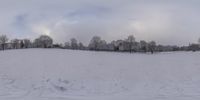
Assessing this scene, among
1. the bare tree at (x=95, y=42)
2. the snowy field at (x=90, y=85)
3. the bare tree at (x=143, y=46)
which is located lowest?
the snowy field at (x=90, y=85)

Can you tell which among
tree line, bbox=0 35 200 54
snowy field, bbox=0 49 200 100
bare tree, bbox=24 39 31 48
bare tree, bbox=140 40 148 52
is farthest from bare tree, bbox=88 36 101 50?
snowy field, bbox=0 49 200 100

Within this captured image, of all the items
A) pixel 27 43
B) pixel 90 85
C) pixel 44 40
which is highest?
pixel 44 40

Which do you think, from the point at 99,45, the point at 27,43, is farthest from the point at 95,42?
the point at 27,43

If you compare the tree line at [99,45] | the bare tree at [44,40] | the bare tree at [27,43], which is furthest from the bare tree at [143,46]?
the bare tree at [27,43]

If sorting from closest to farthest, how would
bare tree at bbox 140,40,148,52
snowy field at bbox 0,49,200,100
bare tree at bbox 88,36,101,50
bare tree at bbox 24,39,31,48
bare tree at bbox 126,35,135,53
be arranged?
snowy field at bbox 0,49,200,100, bare tree at bbox 140,40,148,52, bare tree at bbox 126,35,135,53, bare tree at bbox 24,39,31,48, bare tree at bbox 88,36,101,50

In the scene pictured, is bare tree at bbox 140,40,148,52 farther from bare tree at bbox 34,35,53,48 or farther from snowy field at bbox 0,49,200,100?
snowy field at bbox 0,49,200,100

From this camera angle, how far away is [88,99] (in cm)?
1091

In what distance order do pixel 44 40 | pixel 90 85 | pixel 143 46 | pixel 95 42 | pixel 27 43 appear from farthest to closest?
pixel 95 42 → pixel 27 43 → pixel 44 40 → pixel 143 46 → pixel 90 85

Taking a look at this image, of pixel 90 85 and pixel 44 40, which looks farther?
pixel 44 40

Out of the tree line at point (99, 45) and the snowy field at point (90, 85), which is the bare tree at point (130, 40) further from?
the snowy field at point (90, 85)

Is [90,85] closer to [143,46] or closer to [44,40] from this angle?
[143,46]

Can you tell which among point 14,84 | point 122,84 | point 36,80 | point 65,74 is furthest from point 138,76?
point 14,84

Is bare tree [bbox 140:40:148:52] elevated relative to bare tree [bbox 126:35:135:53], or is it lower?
lower

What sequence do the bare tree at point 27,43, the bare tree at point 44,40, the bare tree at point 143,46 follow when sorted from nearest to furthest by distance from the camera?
1. the bare tree at point 143,46
2. the bare tree at point 27,43
3. the bare tree at point 44,40
